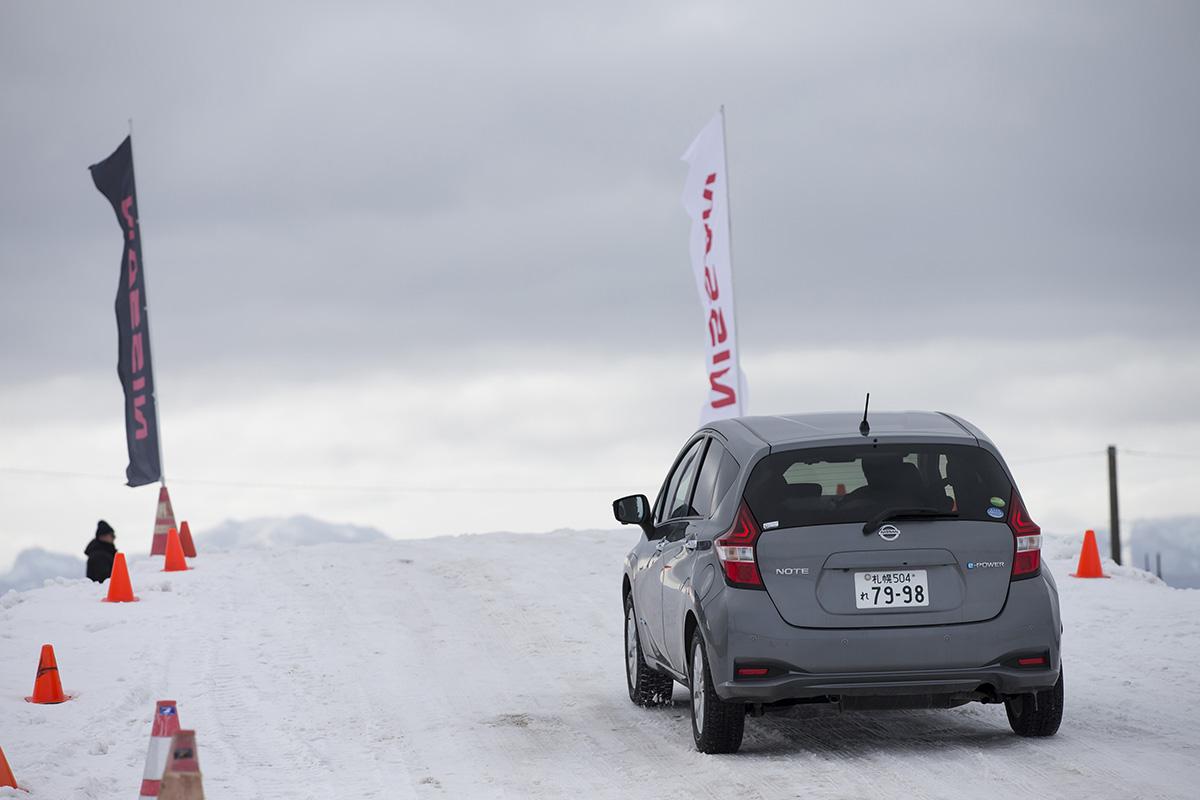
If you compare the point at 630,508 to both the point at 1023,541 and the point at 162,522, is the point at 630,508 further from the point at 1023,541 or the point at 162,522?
the point at 162,522

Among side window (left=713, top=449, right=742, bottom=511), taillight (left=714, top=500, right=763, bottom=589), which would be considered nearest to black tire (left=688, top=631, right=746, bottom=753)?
taillight (left=714, top=500, right=763, bottom=589)

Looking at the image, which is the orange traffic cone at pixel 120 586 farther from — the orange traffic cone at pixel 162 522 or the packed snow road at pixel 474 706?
the orange traffic cone at pixel 162 522

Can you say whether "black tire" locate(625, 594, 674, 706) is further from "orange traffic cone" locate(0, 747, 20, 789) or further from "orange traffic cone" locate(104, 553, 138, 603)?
"orange traffic cone" locate(104, 553, 138, 603)

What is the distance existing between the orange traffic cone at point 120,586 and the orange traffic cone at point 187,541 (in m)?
4.28

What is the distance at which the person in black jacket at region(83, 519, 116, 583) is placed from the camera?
1947 centimetres

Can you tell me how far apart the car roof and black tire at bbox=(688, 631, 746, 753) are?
116 cm

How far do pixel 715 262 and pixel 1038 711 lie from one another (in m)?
16.9

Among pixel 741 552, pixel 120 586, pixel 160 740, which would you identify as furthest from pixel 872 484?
pixel 120 586

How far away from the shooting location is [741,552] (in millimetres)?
7840

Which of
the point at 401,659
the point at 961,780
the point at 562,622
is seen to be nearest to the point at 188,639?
the point at 401,659

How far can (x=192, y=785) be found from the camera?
543cm

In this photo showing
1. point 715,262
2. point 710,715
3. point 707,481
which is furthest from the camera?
point 715,262

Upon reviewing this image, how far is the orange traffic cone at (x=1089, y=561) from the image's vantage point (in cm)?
1689

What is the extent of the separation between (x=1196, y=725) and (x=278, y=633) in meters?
8.38
